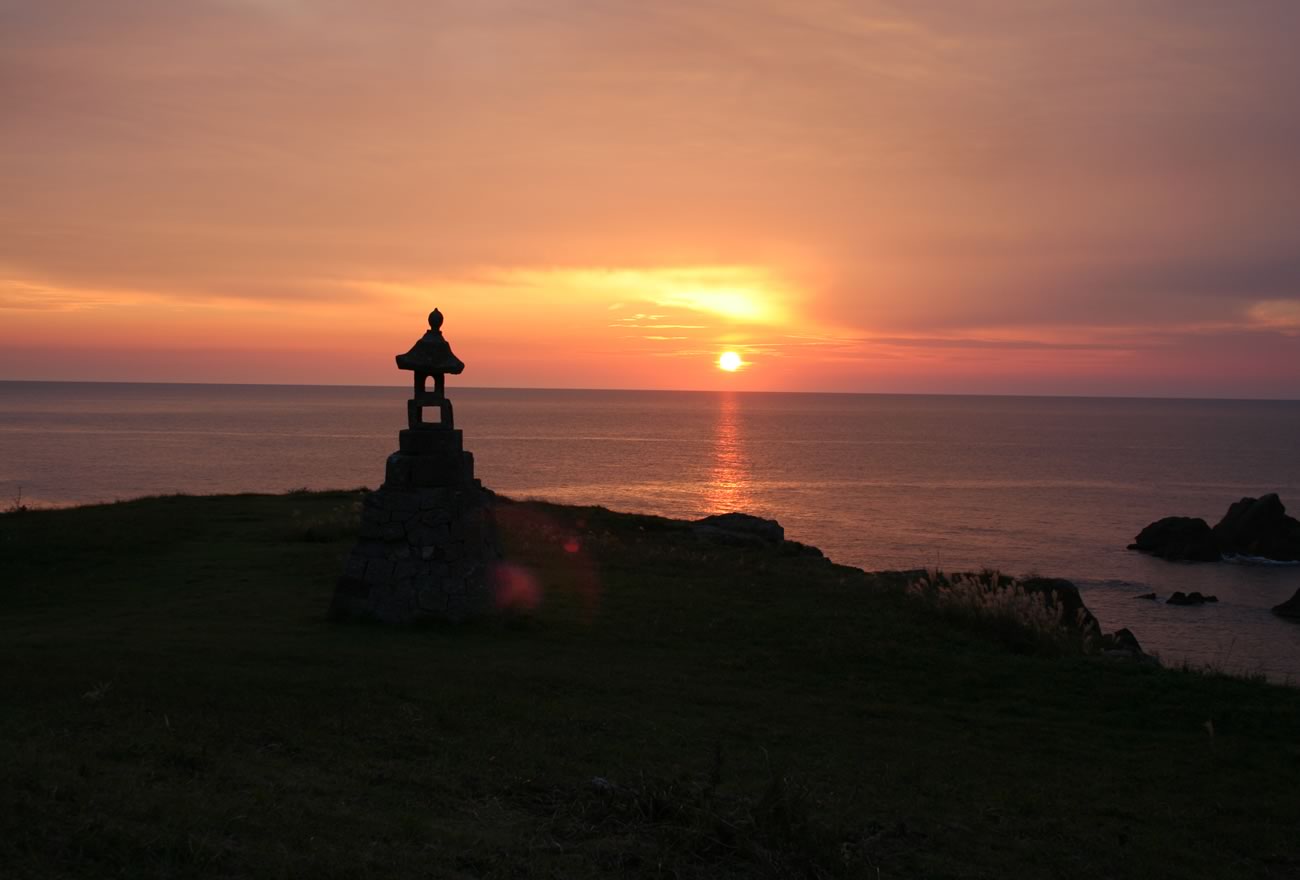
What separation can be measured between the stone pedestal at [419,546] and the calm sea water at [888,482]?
28786 mm

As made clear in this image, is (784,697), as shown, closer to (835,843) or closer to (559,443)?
(835,843)

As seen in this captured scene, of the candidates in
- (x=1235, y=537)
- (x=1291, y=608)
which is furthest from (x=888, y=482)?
(x=1291, y=608)

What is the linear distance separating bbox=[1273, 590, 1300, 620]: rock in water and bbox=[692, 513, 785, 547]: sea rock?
85.5ft

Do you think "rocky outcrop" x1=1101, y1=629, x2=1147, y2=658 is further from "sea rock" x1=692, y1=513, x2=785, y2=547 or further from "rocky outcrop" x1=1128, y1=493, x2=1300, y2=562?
"rocky outcrop" x1=1128, y1=493, x2=1300, y2=562

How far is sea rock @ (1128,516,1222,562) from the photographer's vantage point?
61.4m

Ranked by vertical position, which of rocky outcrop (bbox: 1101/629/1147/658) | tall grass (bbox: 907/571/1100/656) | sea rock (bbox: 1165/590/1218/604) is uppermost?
tall grass (bbox: 907/571/1100/656)

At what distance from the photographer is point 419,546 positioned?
18719 millimetres

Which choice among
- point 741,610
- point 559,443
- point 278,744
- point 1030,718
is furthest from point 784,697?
point 559,443

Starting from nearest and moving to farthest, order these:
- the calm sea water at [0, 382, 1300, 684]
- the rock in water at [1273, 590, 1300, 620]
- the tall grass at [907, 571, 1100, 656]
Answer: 1. the tall grass at [907, 571, 1100, 656]
2. the rock in water at [1273, 590, 1300, 620]
3. the calm sea water at [0, 382, 1300, 684]

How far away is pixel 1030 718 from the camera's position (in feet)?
48.3

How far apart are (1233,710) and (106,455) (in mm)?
126509

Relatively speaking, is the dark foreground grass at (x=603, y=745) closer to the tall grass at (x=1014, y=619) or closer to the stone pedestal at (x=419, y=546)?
the tall grass at (x=1014, y=619)

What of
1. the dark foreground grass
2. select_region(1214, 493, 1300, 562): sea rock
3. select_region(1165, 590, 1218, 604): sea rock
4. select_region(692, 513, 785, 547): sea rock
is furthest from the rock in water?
the dark foreground grass


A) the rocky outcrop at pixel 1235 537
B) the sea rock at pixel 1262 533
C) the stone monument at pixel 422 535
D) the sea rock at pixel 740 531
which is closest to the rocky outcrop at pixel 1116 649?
the stone monument at pixel 422 535
